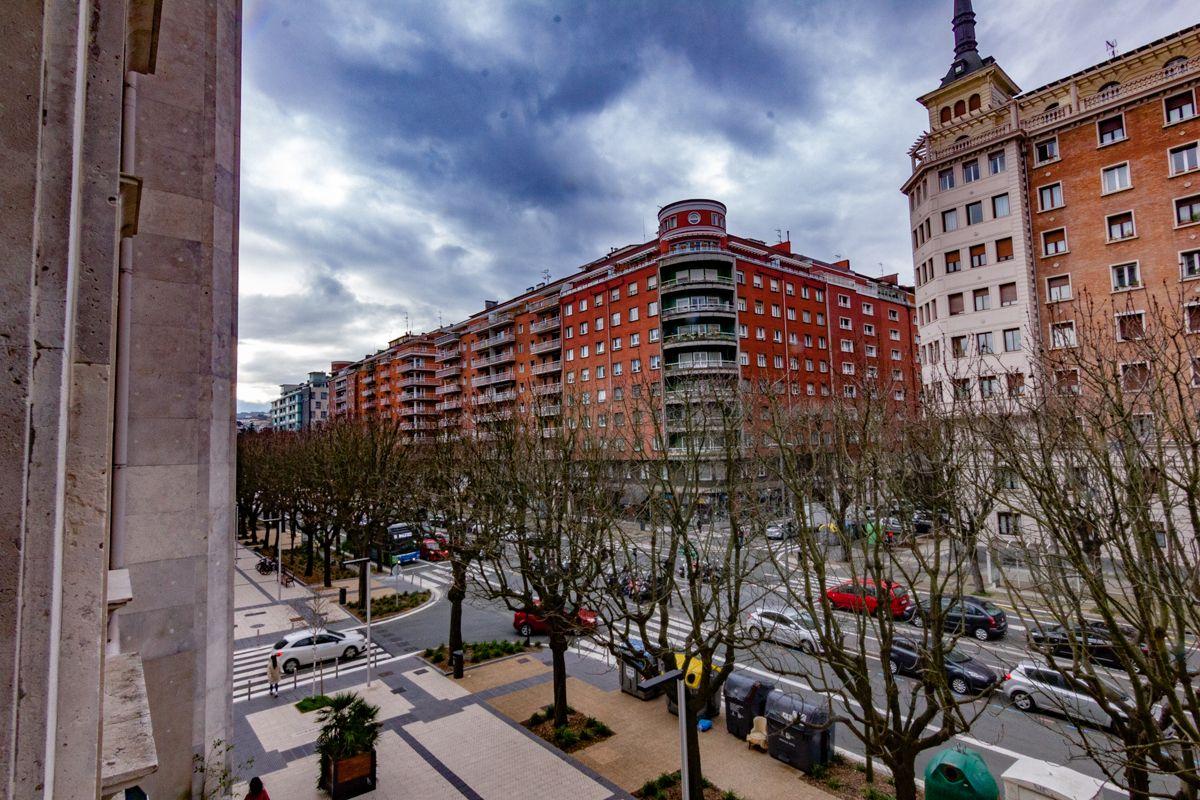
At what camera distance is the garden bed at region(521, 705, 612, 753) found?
13719 millimetres

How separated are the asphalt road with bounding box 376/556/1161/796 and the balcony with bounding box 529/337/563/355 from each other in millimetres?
28941

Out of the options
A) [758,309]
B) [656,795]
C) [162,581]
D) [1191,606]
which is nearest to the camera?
[1191,606]

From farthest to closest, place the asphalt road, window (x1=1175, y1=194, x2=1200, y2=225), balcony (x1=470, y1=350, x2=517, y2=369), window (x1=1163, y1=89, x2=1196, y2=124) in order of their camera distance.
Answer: balcony (x1=470, y1=350, x2=517, y2=369), window (x1=1163, y1=89, x2=1196, y2=124), window (x1=1175, y1=194, x2=1200, y2=225), the asphalt road

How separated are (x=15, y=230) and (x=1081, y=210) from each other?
36807 mm

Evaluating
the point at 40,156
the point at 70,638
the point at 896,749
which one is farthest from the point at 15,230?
the point at 896,749

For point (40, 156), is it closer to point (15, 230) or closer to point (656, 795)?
point (15, 230)

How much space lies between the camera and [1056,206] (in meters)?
28.8

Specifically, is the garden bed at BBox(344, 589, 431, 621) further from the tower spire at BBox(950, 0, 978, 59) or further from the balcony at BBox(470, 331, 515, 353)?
the tower spire at BBox(950, 0, 978, 59)

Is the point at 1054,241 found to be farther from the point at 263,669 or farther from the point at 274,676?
the point at 263,669

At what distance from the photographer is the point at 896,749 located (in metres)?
9.36

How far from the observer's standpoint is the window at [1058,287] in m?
28.4

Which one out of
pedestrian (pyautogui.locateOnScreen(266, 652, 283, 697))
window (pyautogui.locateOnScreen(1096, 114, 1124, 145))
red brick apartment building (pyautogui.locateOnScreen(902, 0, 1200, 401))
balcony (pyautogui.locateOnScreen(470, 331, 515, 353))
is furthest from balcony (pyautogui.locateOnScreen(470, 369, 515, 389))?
window (pyautogui.locateOnScreen(1096, 114, 1124, 145))

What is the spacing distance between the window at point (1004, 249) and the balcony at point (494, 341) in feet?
147

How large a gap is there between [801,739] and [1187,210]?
92.9 feet
